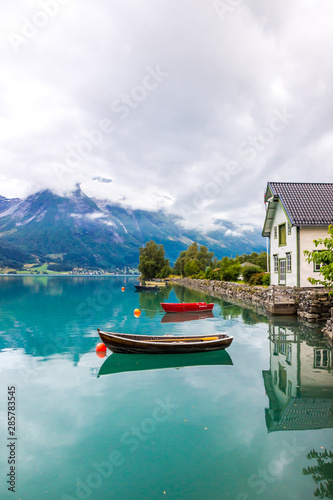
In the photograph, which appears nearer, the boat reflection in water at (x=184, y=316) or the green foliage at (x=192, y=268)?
the boat reflection in water at (x=184, y=316)

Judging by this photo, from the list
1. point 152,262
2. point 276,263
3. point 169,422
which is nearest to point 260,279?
point 276,263

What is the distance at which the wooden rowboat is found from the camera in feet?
44.6

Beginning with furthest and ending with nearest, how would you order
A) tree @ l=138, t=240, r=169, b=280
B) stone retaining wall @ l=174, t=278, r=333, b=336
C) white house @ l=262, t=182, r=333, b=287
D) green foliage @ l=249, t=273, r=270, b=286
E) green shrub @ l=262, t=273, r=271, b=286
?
tree @ l=138, t=240, r=169, b=280 → green foliage @ l=249, t=273, r=270, b=286 → green shrub @ l=262, t=273, r=271, b=286 → white house @ l=262, t=182, r=333, b=287 → stone retaining wall @ l=174, t=278, r=333, b=336

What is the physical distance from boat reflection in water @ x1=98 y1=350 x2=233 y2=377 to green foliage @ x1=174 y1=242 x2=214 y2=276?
259 feet

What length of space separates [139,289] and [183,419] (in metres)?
58.7

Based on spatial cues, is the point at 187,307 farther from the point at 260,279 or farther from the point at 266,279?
the point at 260,279

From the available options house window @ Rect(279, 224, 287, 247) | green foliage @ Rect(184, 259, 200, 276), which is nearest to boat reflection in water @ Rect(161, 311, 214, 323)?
house window @ Rect(279, 224, 287, 247)

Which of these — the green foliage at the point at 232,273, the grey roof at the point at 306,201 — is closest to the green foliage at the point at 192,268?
the green foliage at the point at 232,273

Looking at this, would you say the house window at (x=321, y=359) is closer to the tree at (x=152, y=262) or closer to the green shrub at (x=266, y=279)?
the green shrub at (x=266, y=279)

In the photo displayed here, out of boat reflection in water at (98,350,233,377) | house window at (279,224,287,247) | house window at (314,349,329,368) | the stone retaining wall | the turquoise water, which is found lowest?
the turquoise water

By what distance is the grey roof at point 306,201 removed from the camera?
2606 cm

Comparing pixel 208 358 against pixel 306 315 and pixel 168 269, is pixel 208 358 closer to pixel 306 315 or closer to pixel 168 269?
pixel 306 315

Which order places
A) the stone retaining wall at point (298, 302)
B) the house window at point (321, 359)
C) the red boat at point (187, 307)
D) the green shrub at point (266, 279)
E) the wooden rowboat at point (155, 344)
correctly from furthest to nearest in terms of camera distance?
the green shrub at point (266, 279), the red boat at point (187, 307), the stone retaining wall at point (298, 302), the wooden rowboat at point (155, 344), the house window at point (321, 359)

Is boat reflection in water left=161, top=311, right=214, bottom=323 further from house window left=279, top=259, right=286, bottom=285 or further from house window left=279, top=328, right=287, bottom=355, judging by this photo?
house window left=279, top=259, right=286, bottom=285
